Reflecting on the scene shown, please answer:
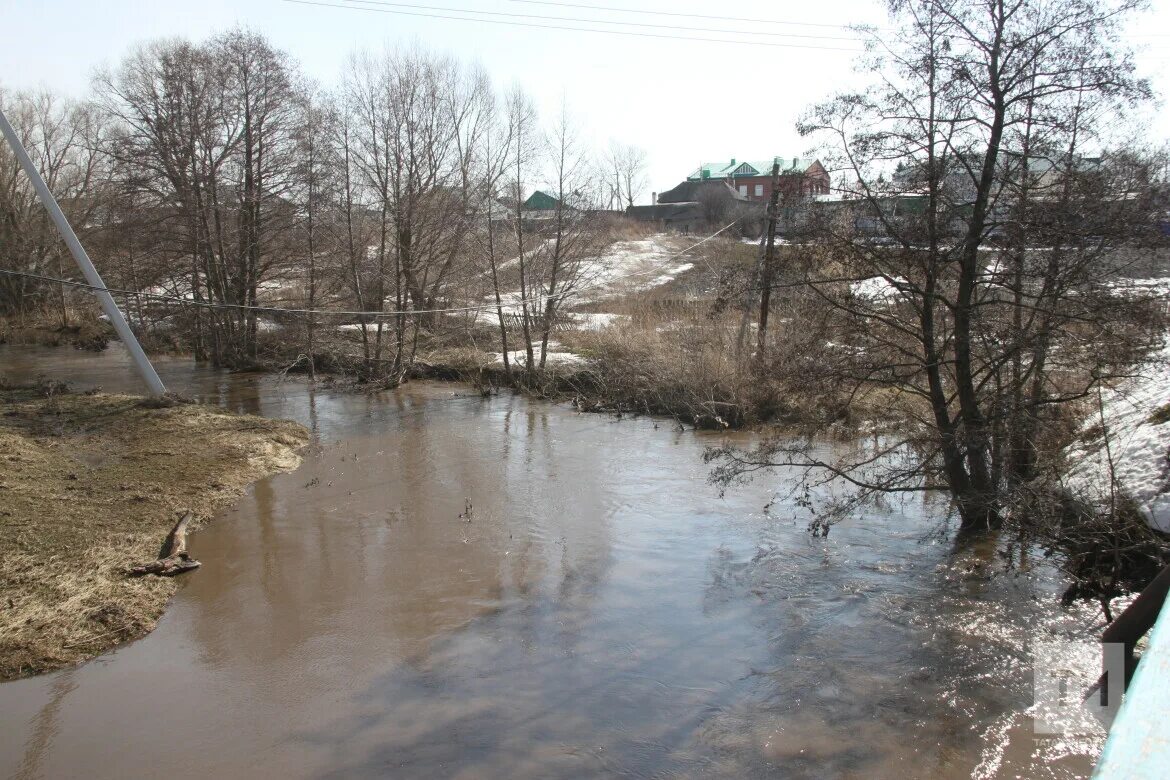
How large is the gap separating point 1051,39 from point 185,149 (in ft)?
64.8

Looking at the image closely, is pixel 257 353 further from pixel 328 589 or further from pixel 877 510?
pixel 877 510

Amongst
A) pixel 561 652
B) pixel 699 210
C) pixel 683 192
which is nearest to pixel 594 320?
pixel 561 652

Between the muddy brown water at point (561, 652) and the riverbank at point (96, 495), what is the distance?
37cm

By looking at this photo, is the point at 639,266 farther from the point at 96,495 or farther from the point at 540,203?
the point at 96,495

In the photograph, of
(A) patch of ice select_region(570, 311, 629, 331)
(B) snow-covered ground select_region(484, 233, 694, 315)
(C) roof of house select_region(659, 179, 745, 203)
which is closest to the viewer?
(A) patch of ice select_region(570, 311, 629, 331)

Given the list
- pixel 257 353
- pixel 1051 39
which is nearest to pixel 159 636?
pixel 1051 39

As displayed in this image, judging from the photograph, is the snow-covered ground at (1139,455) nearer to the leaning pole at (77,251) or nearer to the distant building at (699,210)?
the leaning pole at (77,251)

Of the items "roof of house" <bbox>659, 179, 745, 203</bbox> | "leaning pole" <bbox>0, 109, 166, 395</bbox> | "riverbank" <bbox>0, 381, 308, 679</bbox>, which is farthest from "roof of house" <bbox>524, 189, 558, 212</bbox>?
"roof of house" <bbox>659, 179, 745, 203</bbox>

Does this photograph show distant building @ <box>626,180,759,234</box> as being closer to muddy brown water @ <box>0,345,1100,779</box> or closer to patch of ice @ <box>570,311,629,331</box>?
patch of ice @ <box>570,311,629,331</box>

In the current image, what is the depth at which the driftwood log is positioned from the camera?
25.4 feet

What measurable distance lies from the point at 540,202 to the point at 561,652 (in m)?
16.5

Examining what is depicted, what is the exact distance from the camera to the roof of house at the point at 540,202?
1988cm

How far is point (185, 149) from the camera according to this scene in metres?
20.3

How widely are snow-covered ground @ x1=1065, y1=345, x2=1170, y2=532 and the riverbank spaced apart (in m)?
8.53
